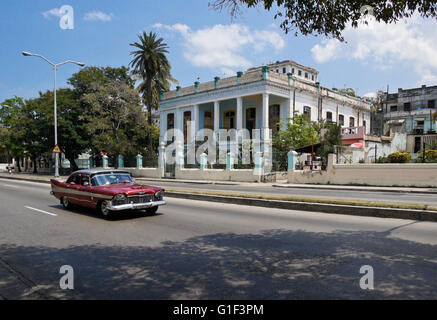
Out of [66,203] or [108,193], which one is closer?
[108,193]

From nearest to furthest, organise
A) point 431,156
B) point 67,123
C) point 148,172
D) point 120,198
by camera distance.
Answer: point 120,198 < point 431,156 < point 148,172 < point 67,123

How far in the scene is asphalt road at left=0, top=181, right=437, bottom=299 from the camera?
13.6 feet

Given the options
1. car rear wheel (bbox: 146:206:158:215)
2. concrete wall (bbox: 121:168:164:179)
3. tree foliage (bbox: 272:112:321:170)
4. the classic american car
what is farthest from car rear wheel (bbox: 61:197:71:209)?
concrete wall (bbox: 121:168:164:179)

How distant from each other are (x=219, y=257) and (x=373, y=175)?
18.5 m

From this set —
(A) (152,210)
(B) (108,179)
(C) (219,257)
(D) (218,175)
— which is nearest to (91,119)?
(D) (218,175)

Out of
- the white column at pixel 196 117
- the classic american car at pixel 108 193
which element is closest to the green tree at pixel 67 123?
the white column at pixel 196 117

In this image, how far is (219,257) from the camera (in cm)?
554

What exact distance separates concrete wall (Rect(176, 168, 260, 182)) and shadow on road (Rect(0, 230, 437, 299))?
2037cm

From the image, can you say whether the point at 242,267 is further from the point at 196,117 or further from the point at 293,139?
the point at 196,117

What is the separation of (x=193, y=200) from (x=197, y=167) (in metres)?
19.1

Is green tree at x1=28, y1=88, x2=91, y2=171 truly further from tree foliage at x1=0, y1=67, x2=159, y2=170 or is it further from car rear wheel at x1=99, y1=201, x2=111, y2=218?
car rear wheel at x1=99, y1=201, x2=111, y2=218

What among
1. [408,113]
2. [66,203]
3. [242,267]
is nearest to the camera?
[242,267]

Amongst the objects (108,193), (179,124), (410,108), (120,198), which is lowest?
(120,198)

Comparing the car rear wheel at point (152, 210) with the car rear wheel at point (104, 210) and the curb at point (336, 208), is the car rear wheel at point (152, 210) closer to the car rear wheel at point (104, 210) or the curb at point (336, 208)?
the car rear wheel at point (104, 210)
